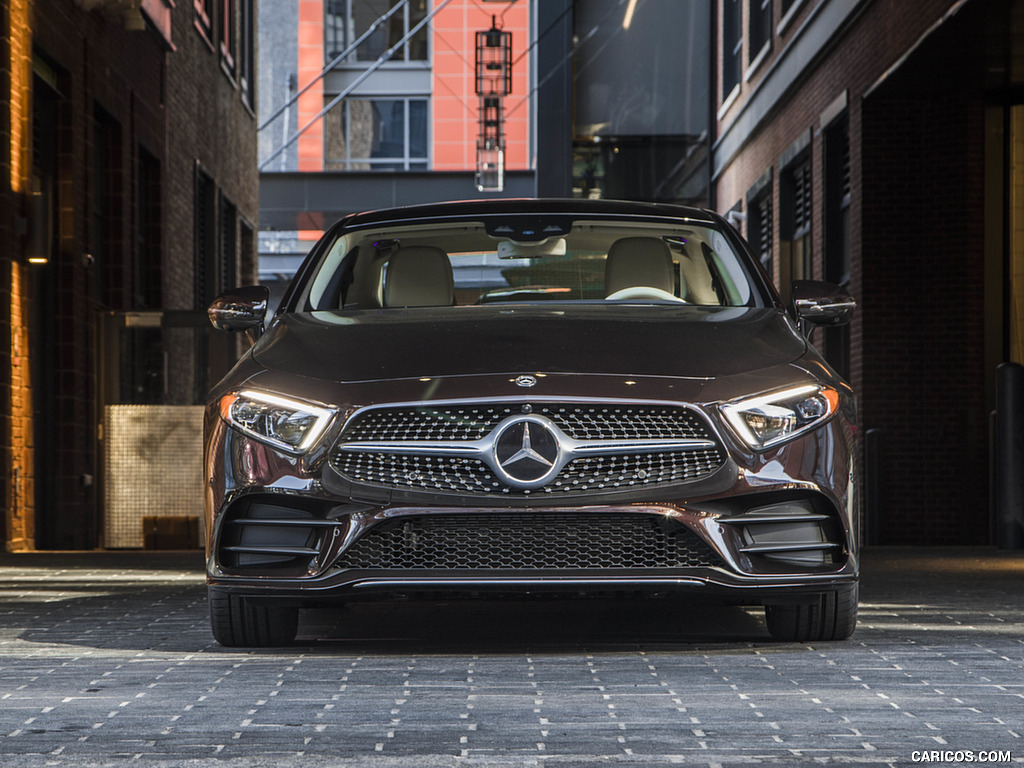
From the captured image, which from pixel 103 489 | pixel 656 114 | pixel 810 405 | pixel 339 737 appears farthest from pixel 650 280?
pixel 656 114

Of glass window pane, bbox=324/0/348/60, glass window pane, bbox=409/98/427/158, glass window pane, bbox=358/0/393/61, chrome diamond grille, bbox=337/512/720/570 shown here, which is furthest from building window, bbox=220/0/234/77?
glass window pane, bbox=324/0/348/60

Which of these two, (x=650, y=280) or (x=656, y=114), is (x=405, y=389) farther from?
(x=656, y=114)

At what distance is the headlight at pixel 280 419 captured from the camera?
5.00m

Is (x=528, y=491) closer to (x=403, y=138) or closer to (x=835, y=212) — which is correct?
(x=835, y=212)

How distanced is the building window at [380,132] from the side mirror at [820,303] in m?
39.8

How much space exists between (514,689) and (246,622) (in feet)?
4.25

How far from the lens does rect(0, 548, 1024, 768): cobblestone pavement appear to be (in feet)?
11.6

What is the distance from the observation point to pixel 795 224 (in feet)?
66.7

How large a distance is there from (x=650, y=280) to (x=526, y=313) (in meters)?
0.68

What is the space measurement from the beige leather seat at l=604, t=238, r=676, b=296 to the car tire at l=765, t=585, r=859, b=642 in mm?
1407

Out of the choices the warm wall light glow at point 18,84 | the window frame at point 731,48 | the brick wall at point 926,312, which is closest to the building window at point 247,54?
the window frame at point 731,48

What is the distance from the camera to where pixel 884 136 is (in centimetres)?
1492

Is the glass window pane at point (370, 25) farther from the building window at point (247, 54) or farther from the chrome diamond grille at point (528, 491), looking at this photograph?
the chrome diamond grille at point (528, 491)

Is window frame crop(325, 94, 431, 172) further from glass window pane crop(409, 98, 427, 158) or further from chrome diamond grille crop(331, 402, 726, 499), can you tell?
chrome diamond grille crop(331, 402, 726, 499)
